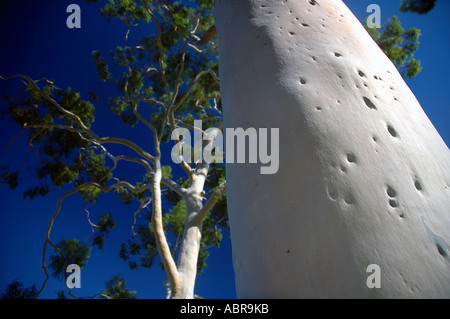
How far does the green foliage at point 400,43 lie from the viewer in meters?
8.15

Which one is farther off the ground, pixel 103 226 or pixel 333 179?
pixel 333 179

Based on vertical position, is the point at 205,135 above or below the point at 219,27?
below

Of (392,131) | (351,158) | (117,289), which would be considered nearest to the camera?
(351,158)

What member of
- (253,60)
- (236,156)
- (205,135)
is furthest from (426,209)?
(205,135)

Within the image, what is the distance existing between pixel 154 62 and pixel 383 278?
8.49m

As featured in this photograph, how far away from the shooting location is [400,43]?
8320mm

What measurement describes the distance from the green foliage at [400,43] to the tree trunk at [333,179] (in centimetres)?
807

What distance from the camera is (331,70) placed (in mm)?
1201

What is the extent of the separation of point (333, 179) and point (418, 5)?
788 cm

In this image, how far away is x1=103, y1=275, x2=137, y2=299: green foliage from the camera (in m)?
8.55

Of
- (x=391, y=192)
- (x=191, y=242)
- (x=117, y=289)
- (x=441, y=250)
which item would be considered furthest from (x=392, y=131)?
(x=117, y=289)

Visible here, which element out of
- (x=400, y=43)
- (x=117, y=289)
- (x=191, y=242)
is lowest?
(x=117, y=289)

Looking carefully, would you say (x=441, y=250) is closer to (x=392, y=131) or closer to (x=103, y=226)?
(x=392, y=131)
